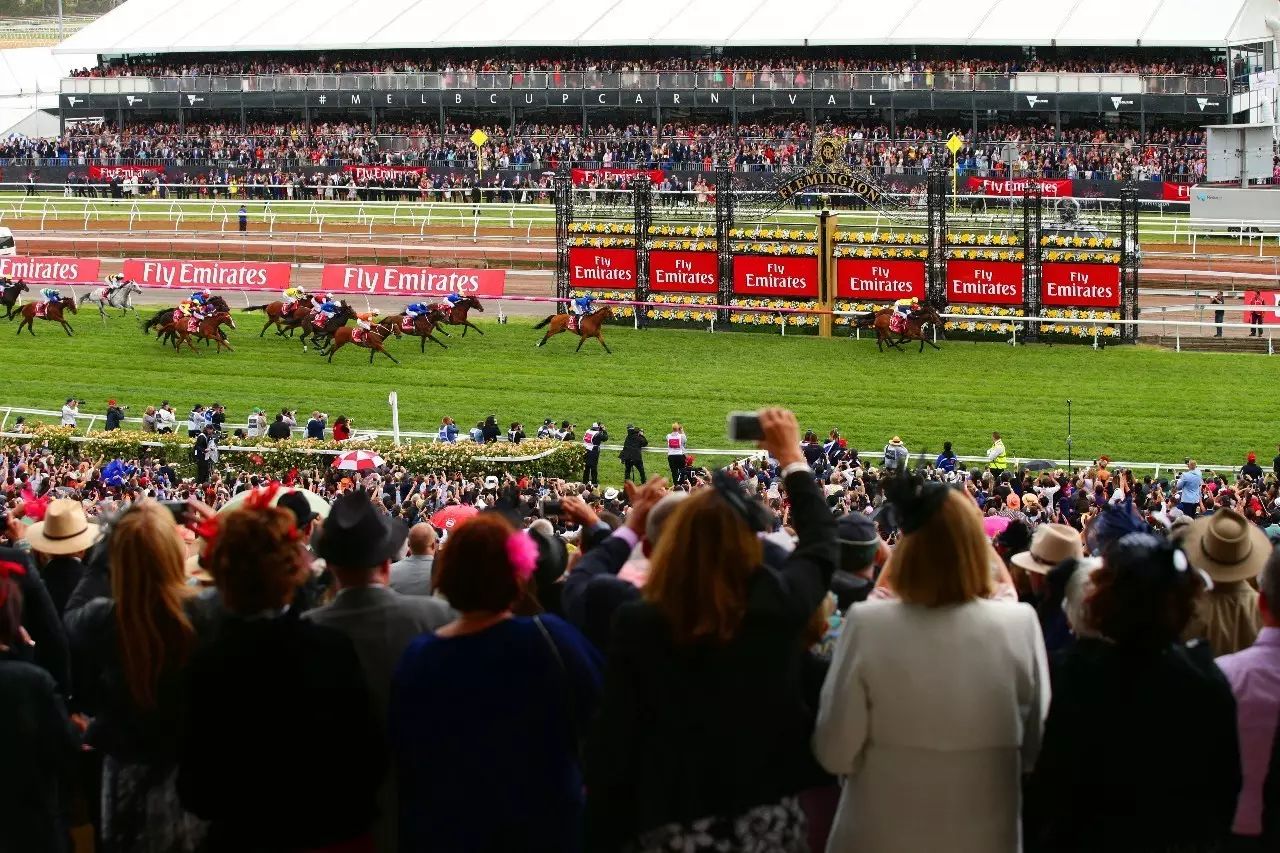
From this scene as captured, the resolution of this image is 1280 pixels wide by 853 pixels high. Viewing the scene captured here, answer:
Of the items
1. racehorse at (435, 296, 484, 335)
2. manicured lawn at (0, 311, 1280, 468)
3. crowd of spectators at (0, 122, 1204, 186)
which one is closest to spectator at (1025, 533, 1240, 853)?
manicured lawn at (0, 311, 1280, 468)

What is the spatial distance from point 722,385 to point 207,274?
588 inches

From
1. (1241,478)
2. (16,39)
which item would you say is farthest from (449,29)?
(16,39)

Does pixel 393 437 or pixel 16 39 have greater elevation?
pixel 16 39

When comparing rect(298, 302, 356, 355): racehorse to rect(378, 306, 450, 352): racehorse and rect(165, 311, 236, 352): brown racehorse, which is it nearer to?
rect(378, 306, 450, 352): racehorse

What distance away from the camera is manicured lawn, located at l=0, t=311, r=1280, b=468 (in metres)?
28.4

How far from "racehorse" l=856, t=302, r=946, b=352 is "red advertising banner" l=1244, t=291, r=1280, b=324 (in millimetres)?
5792

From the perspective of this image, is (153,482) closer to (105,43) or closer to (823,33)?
(823,33)

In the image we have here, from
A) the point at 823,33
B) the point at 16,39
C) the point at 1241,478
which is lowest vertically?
the point at 1241,478

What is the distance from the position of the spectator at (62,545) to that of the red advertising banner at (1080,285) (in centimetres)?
2923

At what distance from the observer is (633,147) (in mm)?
63531

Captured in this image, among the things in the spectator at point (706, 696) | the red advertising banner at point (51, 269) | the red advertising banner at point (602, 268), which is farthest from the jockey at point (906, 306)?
the spectator at point (706, 696)

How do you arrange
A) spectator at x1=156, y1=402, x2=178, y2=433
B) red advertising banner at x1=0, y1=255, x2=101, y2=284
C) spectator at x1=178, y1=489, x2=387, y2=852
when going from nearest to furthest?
spectator at x1=178, y1=489, x2=387, y2=852
spectator at x1=156, y1=402, x2=178, y2=433
red advertising banner at x1=0, y1=255, x2=101, y2=284

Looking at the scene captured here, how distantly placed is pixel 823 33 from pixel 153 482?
1809 inches

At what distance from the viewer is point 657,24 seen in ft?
224
